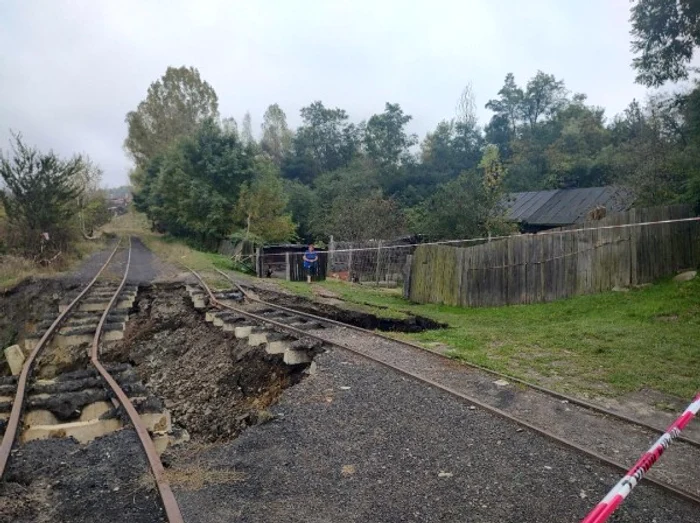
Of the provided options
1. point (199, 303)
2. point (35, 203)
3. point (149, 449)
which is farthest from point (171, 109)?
point (149, 449)

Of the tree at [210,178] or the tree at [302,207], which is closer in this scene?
the tree at [210,178]

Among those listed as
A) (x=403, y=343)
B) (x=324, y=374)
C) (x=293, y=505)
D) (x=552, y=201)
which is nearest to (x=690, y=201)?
(x=403, y=343)

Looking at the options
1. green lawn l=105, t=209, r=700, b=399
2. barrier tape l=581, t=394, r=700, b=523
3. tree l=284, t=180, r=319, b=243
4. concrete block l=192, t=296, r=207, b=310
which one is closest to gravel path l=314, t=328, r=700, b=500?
green lawn l=105, t=209, r=700, b=399

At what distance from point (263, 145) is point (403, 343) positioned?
64847 millimetres

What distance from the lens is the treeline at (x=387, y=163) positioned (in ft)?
73.9

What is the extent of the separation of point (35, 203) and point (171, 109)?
99.1 ft

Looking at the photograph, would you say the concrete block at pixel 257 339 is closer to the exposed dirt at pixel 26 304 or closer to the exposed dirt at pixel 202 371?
the exposed dirt at pixel 202 371

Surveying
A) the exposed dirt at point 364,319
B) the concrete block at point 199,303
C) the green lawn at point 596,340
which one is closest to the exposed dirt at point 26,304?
the concrete block at point 199,303

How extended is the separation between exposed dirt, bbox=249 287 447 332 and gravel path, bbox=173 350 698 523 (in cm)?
582

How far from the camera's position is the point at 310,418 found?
543cm

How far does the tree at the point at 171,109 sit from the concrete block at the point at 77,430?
4759 cm

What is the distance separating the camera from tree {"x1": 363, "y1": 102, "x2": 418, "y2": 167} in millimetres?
53656

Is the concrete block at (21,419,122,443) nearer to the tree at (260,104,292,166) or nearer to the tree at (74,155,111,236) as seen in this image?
the tree at (74,155,111,236)

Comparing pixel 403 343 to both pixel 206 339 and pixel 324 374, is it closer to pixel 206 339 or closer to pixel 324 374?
pixel 324 374
